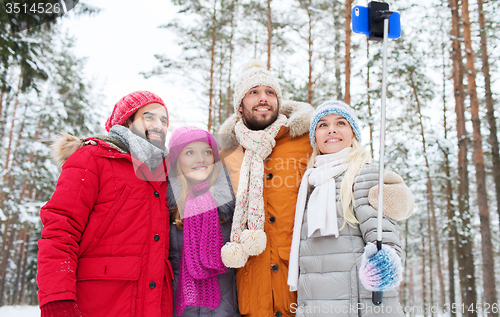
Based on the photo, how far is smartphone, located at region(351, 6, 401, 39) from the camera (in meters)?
1.95

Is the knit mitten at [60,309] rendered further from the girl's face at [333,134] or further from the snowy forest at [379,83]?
the snowy forest at [379,83]

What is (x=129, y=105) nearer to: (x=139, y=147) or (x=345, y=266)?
(x=139, y=147)

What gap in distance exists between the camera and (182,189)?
2.68 meters

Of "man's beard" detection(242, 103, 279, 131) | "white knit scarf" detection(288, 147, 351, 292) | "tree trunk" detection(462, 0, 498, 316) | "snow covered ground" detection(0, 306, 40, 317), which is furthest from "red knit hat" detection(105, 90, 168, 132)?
"snow covered ground" detection(0, 306, 40, 317)

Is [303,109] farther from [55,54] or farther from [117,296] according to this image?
[55,54]

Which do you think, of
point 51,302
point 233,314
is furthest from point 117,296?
point 233,314

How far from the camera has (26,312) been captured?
10672 mm

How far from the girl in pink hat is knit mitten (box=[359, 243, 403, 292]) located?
1.20 m

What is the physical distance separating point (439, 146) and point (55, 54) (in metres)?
17.3

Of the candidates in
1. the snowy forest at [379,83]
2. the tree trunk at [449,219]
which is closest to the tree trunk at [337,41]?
the snowy forest at [379,83]

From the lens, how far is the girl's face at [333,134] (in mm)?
2480

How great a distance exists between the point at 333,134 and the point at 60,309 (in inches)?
86.8

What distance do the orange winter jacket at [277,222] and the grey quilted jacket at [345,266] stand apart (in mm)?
244

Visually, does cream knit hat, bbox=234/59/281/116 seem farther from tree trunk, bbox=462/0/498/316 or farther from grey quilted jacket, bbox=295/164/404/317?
tree trunk, bbox=462/0/498/316
